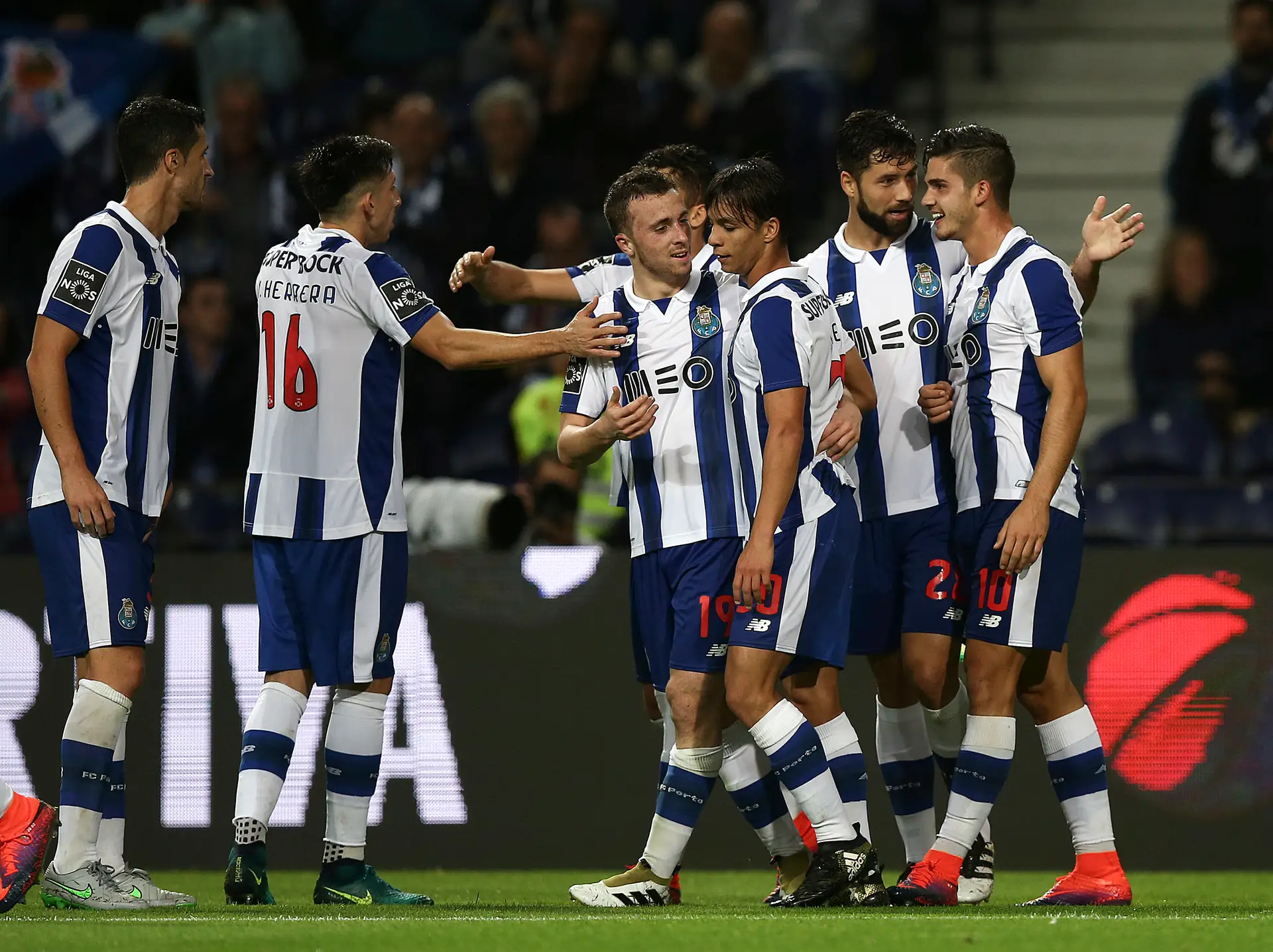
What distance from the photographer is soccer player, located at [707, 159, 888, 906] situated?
17.4ft

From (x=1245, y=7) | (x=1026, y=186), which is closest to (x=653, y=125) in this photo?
(x=1026, y=186)

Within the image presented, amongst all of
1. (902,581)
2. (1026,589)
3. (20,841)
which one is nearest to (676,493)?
(902,581)

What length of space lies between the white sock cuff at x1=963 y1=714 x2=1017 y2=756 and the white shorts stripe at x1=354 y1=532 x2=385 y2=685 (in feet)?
6.16

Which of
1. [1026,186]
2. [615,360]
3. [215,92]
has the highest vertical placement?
[215,92]

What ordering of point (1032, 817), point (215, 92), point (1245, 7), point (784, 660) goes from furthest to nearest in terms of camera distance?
point (215, 92), point (1245, 7), point (1032, 817), point (784, 660)

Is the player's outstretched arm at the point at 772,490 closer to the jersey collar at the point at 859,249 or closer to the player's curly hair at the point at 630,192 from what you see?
the player's curly hair at the point at 630,192

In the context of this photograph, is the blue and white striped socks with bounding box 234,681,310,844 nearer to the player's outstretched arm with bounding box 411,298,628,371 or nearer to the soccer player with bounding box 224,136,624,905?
the soccer player with bounding box 224,136,624,905

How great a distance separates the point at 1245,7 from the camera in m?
10.6

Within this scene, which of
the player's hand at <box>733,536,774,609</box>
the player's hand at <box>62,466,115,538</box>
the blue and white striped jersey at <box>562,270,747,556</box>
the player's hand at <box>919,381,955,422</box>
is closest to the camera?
the player's hand at <box>733,536,774,609</box>

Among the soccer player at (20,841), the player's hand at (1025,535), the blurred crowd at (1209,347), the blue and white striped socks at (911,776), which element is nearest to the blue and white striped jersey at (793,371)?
the player's hand at (1025,535)

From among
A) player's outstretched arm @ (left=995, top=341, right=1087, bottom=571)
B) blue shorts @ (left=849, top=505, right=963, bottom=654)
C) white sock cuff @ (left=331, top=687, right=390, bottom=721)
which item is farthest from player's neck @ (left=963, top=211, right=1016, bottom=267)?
white sock cuff @ (left=331, top=687, right=390, bottom=721)

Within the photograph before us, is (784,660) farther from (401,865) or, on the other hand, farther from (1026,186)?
(1026,186)

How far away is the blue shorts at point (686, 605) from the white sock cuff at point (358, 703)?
2.85 feet

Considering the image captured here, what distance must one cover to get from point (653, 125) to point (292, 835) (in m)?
5.57
